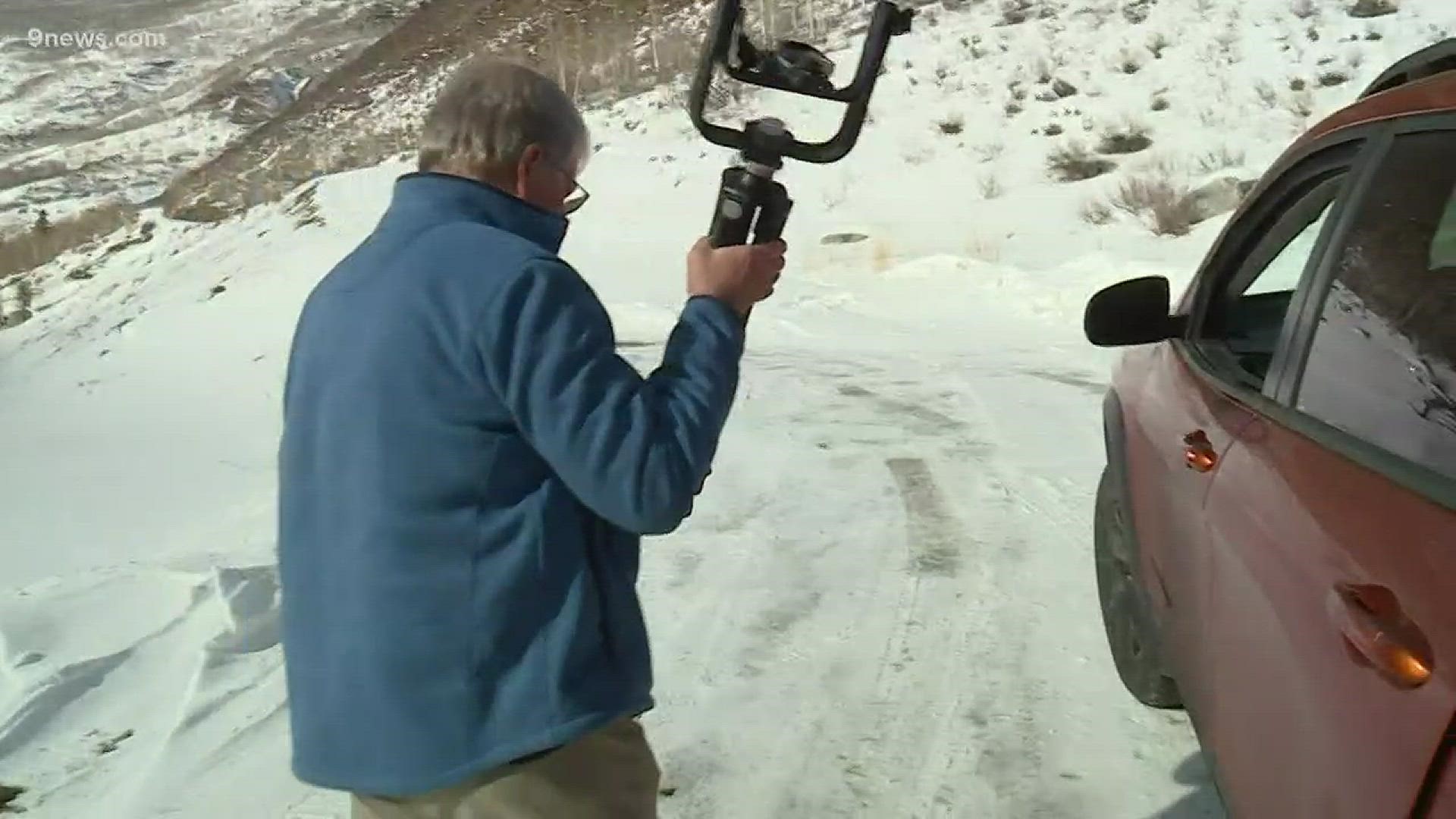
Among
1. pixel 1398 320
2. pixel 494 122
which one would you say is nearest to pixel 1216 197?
pixel 1398 320

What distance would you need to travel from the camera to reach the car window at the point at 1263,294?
2.78 metres

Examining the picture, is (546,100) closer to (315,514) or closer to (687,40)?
(315,514)

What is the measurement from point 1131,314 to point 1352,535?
54.4 inches

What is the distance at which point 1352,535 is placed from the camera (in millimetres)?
1749

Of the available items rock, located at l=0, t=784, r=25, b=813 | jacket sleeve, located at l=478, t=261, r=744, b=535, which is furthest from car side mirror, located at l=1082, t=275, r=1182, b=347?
rock, located at l=0, t=784, r=25, b=813

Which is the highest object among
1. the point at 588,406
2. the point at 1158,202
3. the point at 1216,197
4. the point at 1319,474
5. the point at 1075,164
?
the point at 588,406

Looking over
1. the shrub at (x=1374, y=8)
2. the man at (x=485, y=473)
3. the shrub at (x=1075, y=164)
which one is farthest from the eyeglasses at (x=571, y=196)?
the shrub at (x=1374, y=8)

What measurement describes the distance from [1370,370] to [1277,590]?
0.37 metres

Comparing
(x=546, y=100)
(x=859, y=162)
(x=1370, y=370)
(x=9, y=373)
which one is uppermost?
(x=546, y=100)

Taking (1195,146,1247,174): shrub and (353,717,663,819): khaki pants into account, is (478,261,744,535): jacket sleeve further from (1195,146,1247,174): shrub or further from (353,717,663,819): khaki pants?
(1195,146,1247,174): shrub

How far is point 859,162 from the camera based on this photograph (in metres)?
15.4

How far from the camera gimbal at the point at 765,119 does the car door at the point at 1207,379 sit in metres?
1.01

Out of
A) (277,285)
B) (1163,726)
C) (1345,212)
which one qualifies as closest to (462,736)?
(1345,212)

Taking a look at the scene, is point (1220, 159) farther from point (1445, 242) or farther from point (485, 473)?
point (485, 473)
